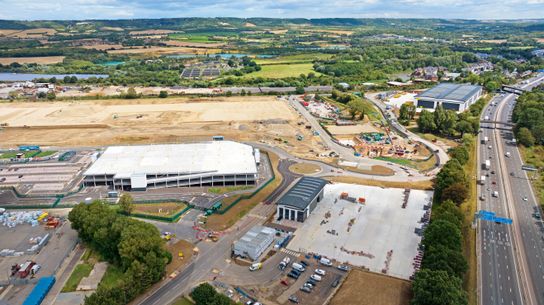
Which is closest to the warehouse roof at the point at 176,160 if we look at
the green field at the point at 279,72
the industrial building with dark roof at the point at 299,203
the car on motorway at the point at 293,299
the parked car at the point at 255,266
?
the industrial building with dark roof at the point at 299,203

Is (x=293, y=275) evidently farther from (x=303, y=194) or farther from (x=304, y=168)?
(x=304, y=168)

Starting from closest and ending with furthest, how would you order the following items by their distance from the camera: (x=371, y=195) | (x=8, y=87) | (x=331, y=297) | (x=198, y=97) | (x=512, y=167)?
1. (x=331, y=297)
2. (x=371, y=195)
3. (x=512, y=167)
4. (x=198, y=97)
5. (x=8, y=87)

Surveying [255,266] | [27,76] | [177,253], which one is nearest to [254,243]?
[255,266]

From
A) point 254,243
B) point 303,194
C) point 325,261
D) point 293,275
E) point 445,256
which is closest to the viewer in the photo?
point 445,256

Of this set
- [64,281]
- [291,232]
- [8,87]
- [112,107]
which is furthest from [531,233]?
[8,87]

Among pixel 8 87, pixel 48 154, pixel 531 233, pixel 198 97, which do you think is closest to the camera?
pixel 531 233

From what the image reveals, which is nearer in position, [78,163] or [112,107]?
[78,163]

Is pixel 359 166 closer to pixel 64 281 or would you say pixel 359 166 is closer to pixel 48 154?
pixel 64 281
